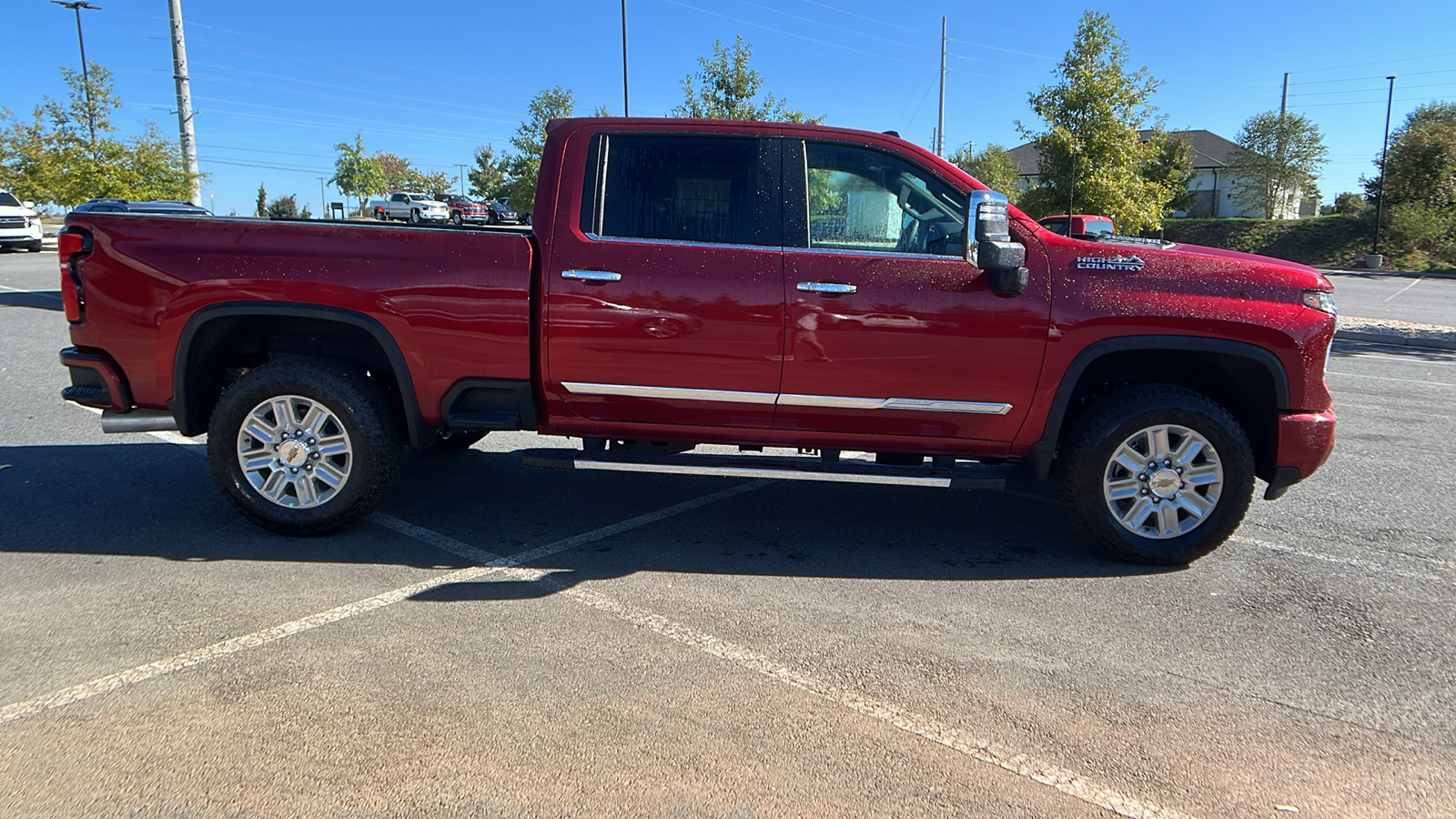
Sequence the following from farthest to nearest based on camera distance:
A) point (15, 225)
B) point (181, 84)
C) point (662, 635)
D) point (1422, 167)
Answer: point (1422, 167) < point (15, 225) < point (181, 84) < point (662, 635)

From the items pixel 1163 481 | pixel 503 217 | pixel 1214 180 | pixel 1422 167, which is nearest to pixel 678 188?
pixel 1163 481

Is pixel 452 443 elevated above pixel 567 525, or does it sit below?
above

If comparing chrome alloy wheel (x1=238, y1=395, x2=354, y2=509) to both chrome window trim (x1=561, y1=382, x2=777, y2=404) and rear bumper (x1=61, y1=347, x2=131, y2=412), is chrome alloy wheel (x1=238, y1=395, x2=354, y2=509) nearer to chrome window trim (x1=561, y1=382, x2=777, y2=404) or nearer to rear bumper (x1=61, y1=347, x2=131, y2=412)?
rear bumper (x1=61, y1=347, x2=131, y2=412)

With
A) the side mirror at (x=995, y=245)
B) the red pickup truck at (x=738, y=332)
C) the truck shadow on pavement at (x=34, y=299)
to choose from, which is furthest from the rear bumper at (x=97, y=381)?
the truck shadow on pavement at (x=34, y=299)

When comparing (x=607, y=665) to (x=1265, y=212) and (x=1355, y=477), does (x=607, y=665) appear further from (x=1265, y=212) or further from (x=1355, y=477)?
(x=1265, y=212)

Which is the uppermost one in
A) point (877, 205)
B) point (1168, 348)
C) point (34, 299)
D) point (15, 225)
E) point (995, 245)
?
point (15, 225)

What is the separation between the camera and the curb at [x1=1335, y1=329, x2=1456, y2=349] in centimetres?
1373

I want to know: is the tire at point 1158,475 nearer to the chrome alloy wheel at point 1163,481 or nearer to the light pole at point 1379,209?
the chrome alloy wheel at point 1163,481

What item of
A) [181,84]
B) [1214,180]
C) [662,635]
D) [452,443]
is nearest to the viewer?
[662,635]

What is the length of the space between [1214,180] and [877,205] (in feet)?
205

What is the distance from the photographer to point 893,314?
4484 millimetres

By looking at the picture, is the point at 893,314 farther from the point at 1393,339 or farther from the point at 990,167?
the point at 990,167

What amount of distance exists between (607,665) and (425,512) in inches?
87.8

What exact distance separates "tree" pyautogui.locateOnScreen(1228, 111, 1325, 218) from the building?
0.80m
